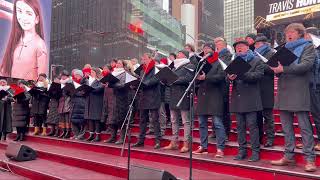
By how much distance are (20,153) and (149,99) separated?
2.74 meters

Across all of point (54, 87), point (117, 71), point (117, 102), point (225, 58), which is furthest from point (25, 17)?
point (225, 58)

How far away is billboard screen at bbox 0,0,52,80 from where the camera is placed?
67.6ft

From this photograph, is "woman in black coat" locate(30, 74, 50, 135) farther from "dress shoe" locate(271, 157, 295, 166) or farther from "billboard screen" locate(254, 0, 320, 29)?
"billboard screen" locate(254, 0, 320, 29)

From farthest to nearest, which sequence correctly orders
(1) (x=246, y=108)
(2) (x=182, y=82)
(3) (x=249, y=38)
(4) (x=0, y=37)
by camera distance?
(4) (x=0, y=37)
(3) (x=249, y=38)
(2) (x=182, y=82)
(1) (x=246, y=108)

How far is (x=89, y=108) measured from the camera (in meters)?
7.84

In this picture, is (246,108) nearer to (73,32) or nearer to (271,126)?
(271,126)

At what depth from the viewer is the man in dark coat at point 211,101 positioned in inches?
216

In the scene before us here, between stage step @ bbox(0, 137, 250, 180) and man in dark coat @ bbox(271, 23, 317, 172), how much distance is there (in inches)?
36.3

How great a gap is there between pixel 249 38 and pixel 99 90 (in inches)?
135

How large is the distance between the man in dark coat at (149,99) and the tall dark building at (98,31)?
49241 millimetres

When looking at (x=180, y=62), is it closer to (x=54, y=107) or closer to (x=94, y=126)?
(x=94, y=126)

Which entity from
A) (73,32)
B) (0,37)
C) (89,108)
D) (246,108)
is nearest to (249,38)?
(246,108)

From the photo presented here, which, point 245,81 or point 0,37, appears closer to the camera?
point 245,81

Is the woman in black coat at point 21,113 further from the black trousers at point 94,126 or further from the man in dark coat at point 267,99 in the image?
the man in dark coat at point 267,99
